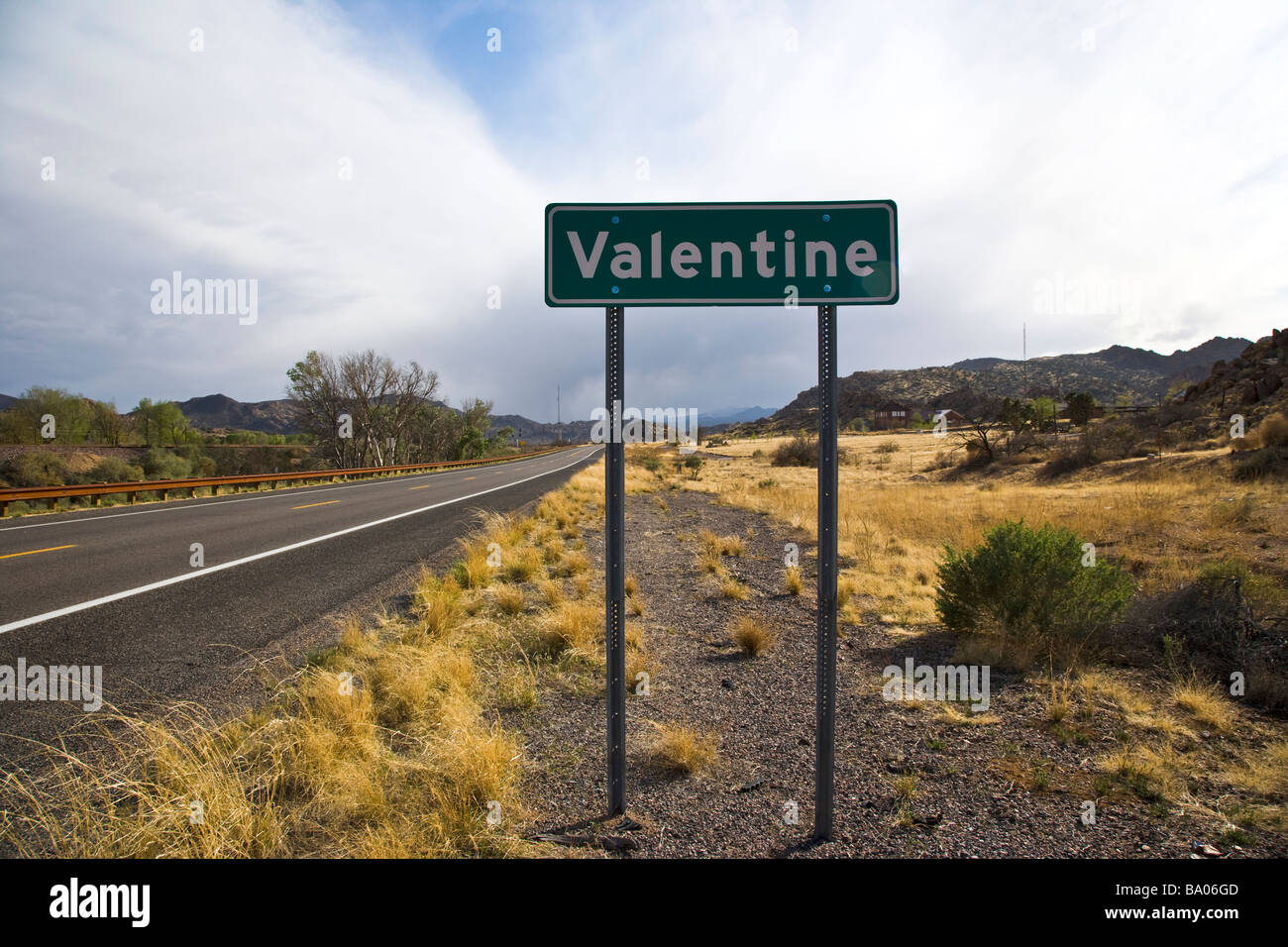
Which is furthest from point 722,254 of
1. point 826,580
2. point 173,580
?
point 173,580

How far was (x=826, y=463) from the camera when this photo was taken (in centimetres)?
254

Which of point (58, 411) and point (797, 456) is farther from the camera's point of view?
point (58, 411)

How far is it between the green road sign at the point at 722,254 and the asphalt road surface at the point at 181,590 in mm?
3702

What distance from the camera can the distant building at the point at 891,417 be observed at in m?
92.8

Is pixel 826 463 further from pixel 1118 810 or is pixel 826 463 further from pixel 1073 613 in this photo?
pixel 1073 613

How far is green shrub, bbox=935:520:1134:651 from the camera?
5223 millimetres

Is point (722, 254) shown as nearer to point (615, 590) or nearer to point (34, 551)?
point (615, 590)

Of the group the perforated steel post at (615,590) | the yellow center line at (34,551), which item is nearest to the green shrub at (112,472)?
the yellow center line at (34,551)

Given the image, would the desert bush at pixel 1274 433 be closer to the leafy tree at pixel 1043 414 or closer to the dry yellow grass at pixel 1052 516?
the dry yellow grass at pixel 1052 516

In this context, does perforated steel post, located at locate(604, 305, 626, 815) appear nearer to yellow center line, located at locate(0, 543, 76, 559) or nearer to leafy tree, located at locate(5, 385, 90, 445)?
yellow center line, located at locate(0, 543, 76, 559)

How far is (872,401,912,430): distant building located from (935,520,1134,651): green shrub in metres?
90.1

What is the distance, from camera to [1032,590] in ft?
18.2

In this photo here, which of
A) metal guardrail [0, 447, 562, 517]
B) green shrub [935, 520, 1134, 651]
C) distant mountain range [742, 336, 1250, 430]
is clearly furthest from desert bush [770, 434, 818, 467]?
distant mountain range [742, 336, 1250, 430]

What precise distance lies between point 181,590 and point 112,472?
3027 cm
